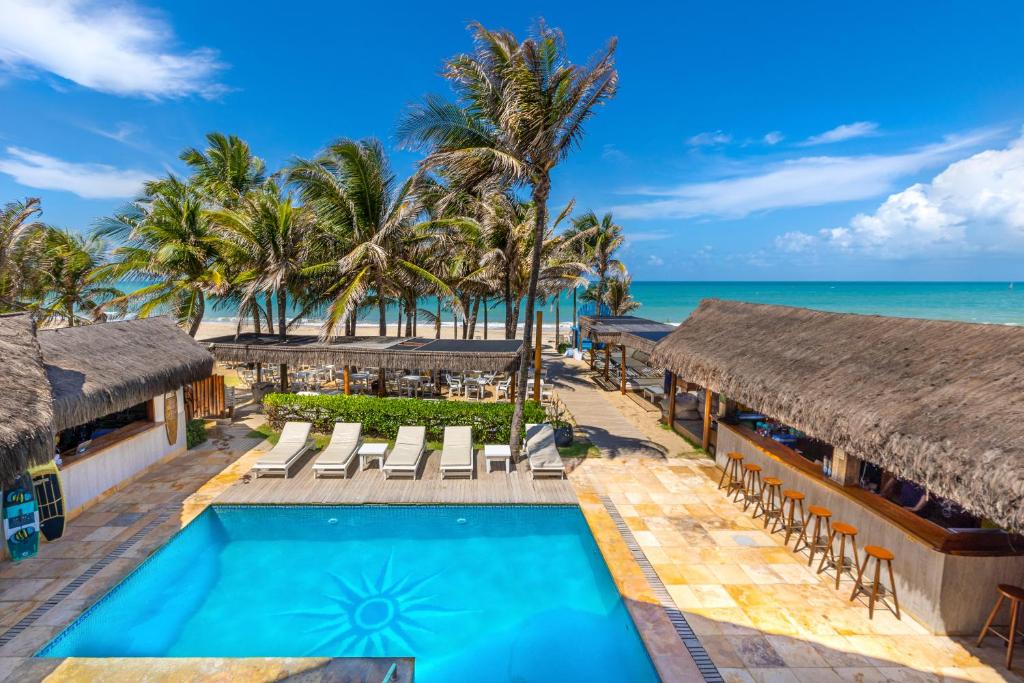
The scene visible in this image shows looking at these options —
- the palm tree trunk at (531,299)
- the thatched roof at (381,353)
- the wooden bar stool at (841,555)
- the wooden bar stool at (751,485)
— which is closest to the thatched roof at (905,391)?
the wooden bar stool at (841,555)

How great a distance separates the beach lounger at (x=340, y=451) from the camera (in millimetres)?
9883

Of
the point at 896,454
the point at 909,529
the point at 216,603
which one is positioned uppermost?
the point at 896,454

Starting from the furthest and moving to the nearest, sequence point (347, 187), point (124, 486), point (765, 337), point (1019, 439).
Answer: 1. point (347, 187)
2. point (765, 337)
3. point (124, 486)
4. point (1019, 439)

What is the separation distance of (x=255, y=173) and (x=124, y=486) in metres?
15.9

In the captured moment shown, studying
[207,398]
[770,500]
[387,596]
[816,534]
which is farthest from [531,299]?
[207,398]

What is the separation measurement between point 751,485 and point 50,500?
10968 millimetres

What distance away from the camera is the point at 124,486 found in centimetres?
930

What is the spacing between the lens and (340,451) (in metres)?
A: 10.4

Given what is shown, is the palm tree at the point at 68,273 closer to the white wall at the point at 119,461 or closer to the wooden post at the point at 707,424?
the white wall at the point at 119,461

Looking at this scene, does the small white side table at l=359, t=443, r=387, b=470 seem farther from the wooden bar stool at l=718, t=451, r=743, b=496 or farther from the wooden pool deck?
the wooden bar stool at l=718, t=451, r=743, b=496

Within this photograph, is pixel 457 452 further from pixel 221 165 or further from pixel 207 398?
pixel 221 165

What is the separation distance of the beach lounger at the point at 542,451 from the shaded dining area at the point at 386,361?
5.84 ft

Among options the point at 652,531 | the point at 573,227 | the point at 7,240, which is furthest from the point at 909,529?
the point at 573,227

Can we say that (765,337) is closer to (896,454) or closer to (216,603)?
(896,454)
